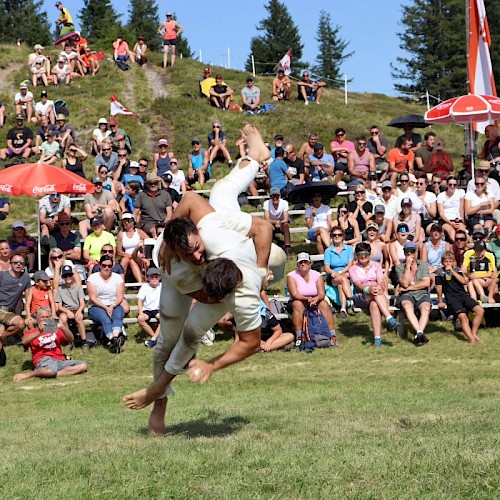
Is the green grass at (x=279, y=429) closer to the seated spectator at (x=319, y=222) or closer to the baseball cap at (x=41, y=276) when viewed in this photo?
the baseball cap at (x=41, y=276)

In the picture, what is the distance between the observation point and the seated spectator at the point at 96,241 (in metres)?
15.4

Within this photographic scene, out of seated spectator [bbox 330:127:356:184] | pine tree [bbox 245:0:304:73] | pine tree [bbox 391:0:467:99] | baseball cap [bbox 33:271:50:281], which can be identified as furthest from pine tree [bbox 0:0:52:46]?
baseball cap [bbox 33:271:50:281]

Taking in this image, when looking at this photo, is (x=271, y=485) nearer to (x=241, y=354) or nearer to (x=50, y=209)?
(x=241, y=354)

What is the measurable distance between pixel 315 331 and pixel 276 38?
216 feet

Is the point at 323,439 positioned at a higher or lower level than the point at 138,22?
lower

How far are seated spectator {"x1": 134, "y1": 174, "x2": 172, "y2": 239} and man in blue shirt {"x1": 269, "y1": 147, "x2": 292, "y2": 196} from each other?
2.88 metres

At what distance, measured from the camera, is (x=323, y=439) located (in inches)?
240

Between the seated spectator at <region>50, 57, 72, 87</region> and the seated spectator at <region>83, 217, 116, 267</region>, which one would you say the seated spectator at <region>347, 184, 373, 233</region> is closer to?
the seated spectator at <region>83, 217, 116, 267</region>

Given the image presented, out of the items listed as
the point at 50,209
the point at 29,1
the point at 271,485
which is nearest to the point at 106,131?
the point at 50,209

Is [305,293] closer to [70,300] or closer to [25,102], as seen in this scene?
[70,300]

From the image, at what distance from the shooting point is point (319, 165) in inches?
725

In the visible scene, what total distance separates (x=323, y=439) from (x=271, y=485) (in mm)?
1552

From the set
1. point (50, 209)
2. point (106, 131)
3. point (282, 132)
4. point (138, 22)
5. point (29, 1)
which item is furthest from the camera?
point (138, 22)

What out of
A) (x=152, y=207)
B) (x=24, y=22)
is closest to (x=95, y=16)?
(x=24, y=22)
